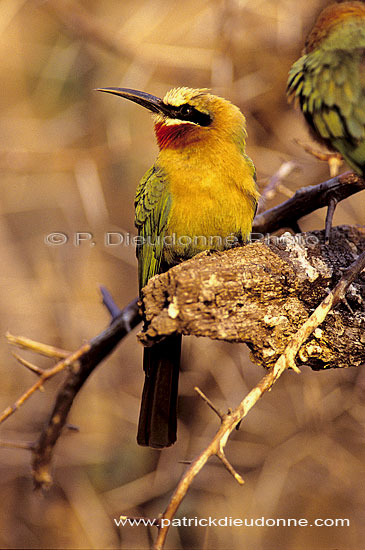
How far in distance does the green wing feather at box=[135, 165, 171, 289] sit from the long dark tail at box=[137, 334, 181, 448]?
0.33 meters

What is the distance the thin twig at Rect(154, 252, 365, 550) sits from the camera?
3.86 ft

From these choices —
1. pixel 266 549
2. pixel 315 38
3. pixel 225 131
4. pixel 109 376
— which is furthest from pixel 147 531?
pixel 315 38

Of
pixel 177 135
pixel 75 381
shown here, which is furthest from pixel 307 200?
pixel 75 381

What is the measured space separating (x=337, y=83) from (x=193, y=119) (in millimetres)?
703

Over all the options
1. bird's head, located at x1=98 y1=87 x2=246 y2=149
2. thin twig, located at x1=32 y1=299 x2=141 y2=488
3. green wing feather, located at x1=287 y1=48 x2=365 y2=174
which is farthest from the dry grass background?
green wing feather, located at x1=287 y1=48 x2=365 y2=174

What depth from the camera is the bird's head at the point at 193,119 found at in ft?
7.38

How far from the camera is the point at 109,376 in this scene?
3.70 metres

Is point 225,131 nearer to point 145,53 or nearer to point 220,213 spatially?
point 220,213

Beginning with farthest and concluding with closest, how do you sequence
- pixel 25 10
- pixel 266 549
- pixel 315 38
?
pixel 25 10, pixel 266 549, pixel 315 38

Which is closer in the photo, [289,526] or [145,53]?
[289,526]

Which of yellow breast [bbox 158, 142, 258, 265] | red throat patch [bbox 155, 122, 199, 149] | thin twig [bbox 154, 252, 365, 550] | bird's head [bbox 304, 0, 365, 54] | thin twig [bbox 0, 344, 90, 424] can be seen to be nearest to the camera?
thin twig [bbox 154, 252, 365, 550]

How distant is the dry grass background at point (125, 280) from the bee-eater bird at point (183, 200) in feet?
3.97

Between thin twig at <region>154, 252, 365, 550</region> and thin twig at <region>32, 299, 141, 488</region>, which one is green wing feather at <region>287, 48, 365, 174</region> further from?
thin twig at <region>32, 299, 141, 488</region>

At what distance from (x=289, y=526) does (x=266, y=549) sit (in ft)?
0.62
